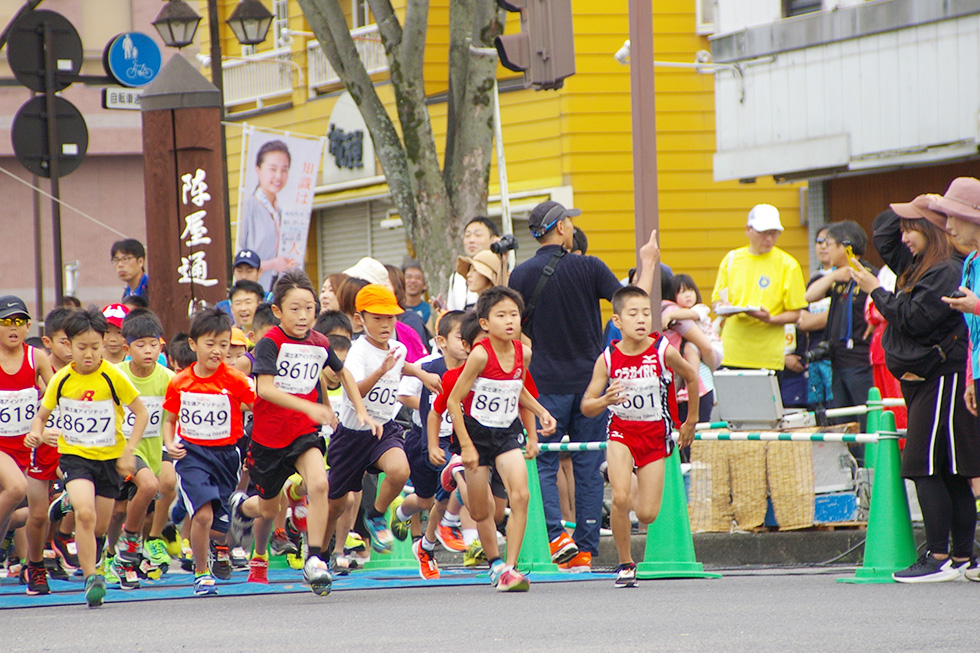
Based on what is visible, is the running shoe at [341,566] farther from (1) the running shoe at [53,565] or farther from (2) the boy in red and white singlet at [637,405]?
(2) the boy in red and white singlet at [637,405]

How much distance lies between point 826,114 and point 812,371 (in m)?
4.63

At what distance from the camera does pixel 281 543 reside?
10867mm

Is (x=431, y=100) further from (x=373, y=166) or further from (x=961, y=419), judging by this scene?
(x=961, y=419)

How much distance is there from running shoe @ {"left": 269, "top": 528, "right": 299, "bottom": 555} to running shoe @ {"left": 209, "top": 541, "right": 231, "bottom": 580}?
742mm

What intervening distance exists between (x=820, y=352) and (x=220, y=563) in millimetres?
5042

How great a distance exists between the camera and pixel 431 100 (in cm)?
2212

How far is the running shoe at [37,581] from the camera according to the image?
9383 mm

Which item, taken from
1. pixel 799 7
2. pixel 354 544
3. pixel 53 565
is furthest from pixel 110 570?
pixel 799 7

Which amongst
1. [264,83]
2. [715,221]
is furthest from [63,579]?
[264,83]

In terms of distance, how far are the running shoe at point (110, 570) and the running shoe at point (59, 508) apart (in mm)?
481

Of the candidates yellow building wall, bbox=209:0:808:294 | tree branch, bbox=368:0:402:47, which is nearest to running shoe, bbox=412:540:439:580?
tree branch, bbox=368:0:402:47

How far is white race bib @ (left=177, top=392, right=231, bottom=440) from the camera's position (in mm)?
9797

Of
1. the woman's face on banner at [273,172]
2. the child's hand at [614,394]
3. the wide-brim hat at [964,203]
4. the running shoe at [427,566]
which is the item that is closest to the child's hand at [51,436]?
the running shoe at [427,566]

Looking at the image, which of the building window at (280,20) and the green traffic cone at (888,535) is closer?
the green traffic cone at (888,535)
